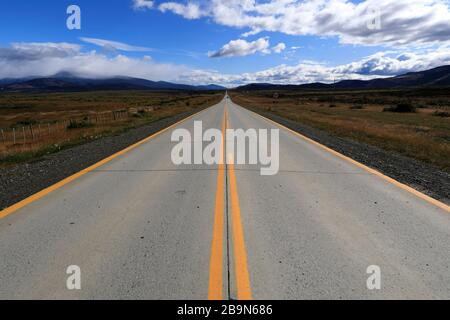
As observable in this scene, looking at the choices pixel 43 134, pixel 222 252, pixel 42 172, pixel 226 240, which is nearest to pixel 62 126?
pixel 43 134

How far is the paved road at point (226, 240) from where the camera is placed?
10.1 ft

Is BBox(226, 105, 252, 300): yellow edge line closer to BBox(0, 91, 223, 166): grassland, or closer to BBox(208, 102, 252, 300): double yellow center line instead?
BBox(208, 102, 252, 300): double yellow center line

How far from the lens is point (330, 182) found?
6.86 metres

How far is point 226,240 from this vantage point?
13.3ft

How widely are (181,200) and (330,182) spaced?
10.6ft

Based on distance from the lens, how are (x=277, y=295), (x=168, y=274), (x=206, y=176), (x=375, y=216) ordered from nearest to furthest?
(x=277, y=295) < (x=168, y=274) < (x=375, y=216) < (x=206, y=176)

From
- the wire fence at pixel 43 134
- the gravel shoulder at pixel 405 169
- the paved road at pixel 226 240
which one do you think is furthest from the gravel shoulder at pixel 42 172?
the gravel shoulder at pixel 405 169

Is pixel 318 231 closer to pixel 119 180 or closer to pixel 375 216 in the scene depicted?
pixel 375 216

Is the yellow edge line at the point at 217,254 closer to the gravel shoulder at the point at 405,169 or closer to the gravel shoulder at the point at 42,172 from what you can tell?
the gravel shoulder at the point at 42,172

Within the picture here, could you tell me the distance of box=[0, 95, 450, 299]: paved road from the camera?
308cm

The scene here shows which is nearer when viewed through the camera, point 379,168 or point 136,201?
point 136,201

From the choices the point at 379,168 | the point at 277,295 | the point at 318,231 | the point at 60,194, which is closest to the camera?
the point at 277,295

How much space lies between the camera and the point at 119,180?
696 centimetres
